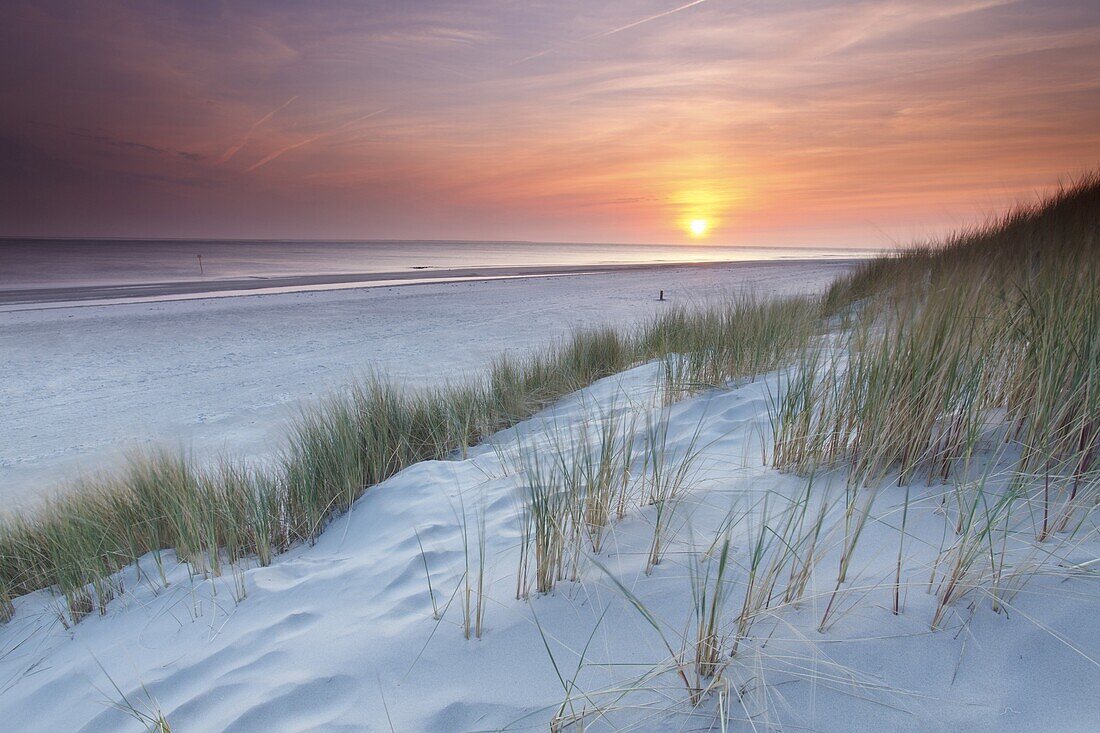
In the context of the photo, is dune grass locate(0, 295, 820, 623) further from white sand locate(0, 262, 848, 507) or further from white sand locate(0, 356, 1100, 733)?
white sand locate(0, 262, 848, 507)

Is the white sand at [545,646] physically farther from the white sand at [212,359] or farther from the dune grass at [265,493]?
the white sand at [212,359]

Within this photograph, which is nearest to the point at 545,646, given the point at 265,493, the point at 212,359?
the point at 265,493

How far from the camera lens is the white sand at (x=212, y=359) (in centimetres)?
523

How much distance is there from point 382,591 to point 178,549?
4.51ft

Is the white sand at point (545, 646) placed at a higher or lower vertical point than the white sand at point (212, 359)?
lower

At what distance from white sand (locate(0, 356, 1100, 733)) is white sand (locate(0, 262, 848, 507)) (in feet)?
6.32

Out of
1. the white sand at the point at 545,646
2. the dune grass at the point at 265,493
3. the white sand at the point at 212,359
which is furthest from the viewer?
the white sand at the point at 212,359

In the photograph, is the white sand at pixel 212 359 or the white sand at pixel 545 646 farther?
the white sand at pixel 212 359

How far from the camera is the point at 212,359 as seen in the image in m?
8.78

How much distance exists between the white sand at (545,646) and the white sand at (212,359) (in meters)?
1.93

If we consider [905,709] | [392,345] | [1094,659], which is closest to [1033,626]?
[1094,659]

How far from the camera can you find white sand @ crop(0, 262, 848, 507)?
5234 millimetres

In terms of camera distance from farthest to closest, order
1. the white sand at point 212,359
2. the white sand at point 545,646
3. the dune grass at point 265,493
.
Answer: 1. the white sand at point 212,359
2. the dune grass at point 265,493
3. the white sand at point 545,646

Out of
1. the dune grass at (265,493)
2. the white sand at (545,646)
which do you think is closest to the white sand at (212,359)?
the dune grass at (265,493)
